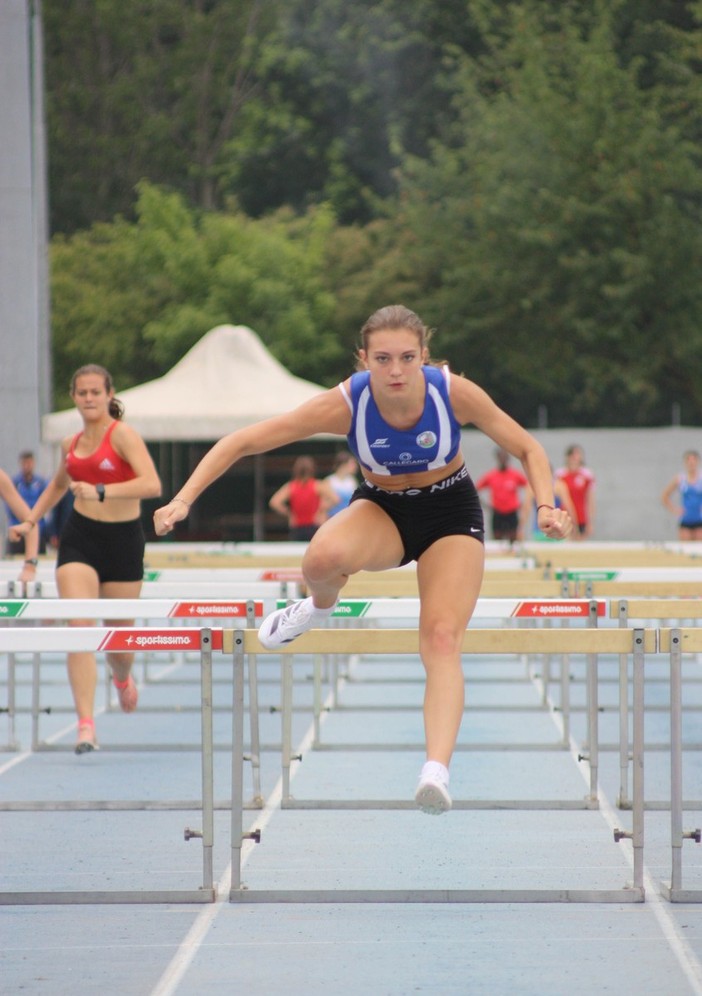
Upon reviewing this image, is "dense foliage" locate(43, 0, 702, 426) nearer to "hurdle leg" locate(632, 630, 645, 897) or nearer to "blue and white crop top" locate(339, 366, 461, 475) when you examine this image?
"hurdle leg" locate(632, 630, 645, 897)

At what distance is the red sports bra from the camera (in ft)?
29.5

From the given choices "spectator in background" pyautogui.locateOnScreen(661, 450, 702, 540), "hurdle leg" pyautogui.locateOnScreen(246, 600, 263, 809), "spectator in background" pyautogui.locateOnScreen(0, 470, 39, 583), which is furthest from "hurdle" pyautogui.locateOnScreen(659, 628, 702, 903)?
"spectator in background" pyautogui.locateOnScreen(661, 450, 702, 540)

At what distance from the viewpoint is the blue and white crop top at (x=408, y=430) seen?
18.7 feet

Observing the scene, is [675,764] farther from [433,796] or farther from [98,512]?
[98,512]

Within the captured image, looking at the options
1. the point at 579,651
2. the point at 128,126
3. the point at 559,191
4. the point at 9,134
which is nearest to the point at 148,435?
the point at 9,134

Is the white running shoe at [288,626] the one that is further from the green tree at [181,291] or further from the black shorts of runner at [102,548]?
the green tree at [181,291]

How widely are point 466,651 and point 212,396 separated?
2037cm

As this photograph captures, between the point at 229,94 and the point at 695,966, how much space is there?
5140cm

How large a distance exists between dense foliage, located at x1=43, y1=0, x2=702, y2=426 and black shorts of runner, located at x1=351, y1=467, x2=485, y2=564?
98.9 feet

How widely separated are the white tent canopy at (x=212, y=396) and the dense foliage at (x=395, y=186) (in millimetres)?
11146

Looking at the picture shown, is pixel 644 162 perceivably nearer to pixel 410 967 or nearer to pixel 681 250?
pixel 681 250

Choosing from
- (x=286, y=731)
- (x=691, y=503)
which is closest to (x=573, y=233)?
(x=691, y=503)

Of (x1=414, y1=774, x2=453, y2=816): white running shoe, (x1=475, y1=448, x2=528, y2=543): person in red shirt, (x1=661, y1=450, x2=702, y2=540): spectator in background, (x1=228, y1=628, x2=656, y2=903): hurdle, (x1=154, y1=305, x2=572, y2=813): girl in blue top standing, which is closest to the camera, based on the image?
(x1=414, y1=774, x2=453, y2=816): white running shoe

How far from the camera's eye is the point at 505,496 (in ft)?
69.3
